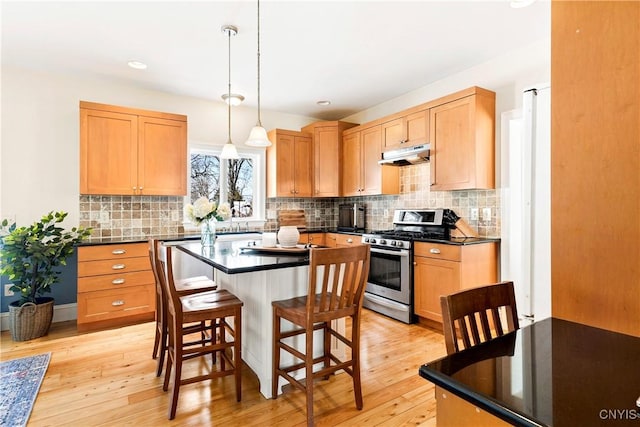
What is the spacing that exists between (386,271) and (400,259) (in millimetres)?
279

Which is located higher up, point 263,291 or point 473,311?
point 473,311

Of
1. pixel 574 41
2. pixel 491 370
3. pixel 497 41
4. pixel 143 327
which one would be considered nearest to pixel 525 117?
pixel 497 41

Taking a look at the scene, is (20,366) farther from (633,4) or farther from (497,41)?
(497,41)

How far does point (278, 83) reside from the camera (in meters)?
3.90

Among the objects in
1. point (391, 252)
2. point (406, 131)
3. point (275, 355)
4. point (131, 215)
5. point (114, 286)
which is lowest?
point (275, 355)

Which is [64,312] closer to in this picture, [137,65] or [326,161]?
[137,65]

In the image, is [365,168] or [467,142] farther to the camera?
[365,168]

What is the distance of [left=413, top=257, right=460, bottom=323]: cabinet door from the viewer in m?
3.10

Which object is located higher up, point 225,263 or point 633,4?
point 633,4

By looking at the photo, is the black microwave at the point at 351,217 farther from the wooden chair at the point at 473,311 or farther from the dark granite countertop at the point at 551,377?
the dark granite countertop at the point at 551,377

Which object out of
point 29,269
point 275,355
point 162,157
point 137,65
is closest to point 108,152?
point 162,157

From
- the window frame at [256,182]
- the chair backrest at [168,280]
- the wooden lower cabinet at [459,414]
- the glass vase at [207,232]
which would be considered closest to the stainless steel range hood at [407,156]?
the window frame at [256,182]

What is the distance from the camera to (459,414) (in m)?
0.79

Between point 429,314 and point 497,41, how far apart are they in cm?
256
